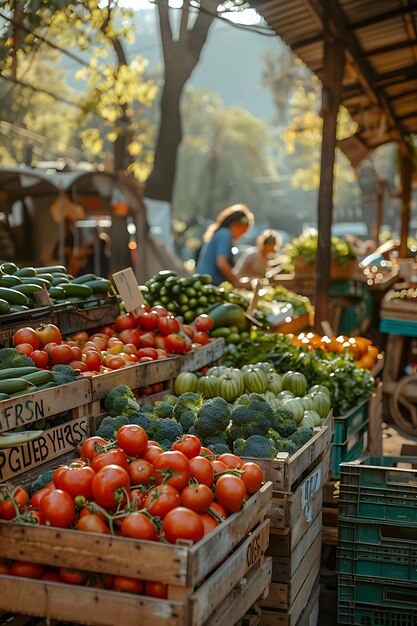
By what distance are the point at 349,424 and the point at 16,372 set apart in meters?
3.02

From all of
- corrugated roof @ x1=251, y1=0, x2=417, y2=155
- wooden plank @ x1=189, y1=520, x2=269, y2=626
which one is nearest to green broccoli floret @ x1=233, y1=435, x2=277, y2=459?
wooden plank @ x1=189, y1=520, x2=269, y2=626

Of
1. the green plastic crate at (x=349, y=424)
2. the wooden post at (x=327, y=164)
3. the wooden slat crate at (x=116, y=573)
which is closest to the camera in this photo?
the wooden slat crate at (x=116, y=573)

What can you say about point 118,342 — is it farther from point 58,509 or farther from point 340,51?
point 340,51

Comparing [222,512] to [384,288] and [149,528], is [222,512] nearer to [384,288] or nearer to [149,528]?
[149,528]

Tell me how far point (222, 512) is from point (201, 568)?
1.25ft

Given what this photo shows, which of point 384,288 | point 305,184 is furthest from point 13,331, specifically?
point 305,184

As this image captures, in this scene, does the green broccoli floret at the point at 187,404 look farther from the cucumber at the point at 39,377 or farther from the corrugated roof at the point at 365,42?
the corrugated roof at the point at 365,42

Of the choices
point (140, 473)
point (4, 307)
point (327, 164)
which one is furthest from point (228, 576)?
point (327, 164)

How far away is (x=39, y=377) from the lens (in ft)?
13.0

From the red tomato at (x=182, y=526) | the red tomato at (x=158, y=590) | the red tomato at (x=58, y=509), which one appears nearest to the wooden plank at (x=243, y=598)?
the red tomato at (x=158, y=590)

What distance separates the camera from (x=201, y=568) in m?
2.76

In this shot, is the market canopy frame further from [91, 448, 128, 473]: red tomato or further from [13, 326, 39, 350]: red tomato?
[91, 448, 128, 473]: red tomato

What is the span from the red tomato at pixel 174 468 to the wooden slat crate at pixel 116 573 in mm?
259

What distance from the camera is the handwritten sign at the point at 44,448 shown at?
11.5 feet
